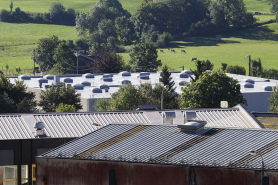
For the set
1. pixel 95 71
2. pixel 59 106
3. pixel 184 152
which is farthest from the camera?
pixel 95 71

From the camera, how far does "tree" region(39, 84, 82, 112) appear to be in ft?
377

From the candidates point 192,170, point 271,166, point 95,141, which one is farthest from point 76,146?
point 271,166

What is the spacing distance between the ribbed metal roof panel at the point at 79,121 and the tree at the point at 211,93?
40.1 meters

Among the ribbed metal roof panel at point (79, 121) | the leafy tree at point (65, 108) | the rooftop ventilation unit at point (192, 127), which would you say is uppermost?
the rooftop ventilation unit at point (192, 127)

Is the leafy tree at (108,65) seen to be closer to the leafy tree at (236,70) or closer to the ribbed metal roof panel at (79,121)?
the leafy tree at (236,70)

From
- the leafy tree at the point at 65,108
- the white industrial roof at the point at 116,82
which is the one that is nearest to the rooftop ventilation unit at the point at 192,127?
the leafy tree at the point at 65,108

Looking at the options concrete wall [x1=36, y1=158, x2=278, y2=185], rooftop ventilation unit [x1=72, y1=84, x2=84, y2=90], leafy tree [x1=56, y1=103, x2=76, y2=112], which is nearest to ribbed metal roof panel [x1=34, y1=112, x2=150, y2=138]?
concrete wall [x1=36, y1=158, x2=278, y2=185]

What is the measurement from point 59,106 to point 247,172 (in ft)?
245

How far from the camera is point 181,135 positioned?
42.3 meters

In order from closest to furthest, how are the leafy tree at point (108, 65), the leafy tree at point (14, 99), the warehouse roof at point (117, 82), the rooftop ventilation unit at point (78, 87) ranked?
1. the leafy tree at point (14, 99)
2. the warehouse roof at point (117, 82)
3. the rooftop ventilation unit at point (78, 87)
4. the leafy tree at point (108, 65)

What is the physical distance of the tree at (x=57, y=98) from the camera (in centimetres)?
11500

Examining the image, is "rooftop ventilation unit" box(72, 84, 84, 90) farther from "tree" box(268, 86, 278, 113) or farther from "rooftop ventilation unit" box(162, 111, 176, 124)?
"rooftop ventilation unit" box(162, 111, 176, 124)

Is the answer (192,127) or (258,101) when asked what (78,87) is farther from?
(192,127)

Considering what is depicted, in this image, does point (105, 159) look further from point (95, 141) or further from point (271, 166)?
point (271, 166)
